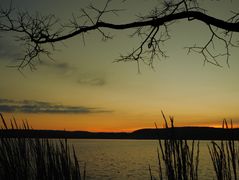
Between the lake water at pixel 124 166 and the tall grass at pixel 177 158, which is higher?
the tall grass at pixel 177 158

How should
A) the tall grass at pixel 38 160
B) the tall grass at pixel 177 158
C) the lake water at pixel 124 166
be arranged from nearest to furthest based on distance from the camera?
the tall grass at pixel 177 158 → the tall grass at pixel 38 160 → the lake water at pixel 124 166

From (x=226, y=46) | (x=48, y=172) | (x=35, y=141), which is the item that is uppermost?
(x=226, y=46)

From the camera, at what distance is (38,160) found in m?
4.27

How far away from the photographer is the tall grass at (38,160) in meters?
4.22

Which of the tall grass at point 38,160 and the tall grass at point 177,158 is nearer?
the tall grass at point 177,158

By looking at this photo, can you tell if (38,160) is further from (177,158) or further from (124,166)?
(124,166)

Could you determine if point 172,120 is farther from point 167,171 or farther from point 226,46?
point 226,46

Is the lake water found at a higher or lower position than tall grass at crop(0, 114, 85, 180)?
lower

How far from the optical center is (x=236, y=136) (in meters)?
3.70

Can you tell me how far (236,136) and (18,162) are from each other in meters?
2.52

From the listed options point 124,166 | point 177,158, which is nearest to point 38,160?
point 177,158

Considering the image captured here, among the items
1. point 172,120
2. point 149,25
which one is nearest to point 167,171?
point 172,120

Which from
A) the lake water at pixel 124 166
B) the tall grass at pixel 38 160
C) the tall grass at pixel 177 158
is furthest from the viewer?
the lake water at pixel 124 166

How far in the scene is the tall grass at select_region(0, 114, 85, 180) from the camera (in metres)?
4.22
